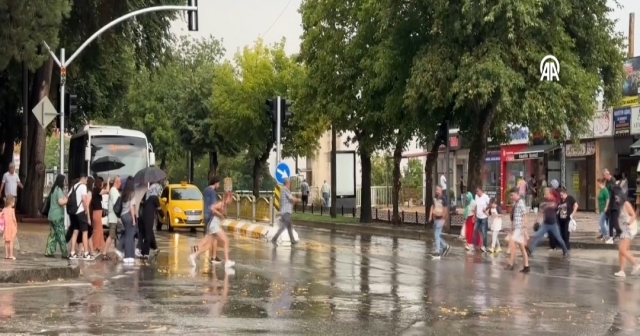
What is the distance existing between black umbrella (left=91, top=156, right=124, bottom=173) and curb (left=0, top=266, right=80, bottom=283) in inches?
707

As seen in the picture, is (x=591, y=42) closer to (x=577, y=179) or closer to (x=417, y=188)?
(x=577, y=179)

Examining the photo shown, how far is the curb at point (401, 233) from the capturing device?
27.5 meters

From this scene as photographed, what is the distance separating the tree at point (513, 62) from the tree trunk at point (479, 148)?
4 centimetres

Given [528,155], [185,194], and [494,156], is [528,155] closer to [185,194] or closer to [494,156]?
[494,156]

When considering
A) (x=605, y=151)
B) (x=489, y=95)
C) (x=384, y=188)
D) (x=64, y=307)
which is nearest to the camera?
(x=64, y=307)

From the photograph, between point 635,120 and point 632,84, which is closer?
point 635,120

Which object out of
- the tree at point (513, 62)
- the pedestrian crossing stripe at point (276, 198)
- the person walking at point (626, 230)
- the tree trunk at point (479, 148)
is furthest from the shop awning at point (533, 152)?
the person walking at point (626, 230)

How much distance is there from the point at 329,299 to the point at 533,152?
37.0 meters

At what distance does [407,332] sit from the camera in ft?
36.6

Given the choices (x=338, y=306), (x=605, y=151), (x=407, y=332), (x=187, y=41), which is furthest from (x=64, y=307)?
(x=187, y=41)

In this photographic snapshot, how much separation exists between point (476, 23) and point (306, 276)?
14.5 metres

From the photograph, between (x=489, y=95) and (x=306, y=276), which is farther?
(x=489, y=95)

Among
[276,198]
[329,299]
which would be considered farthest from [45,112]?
[329,299]

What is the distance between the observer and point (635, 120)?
138 ft
